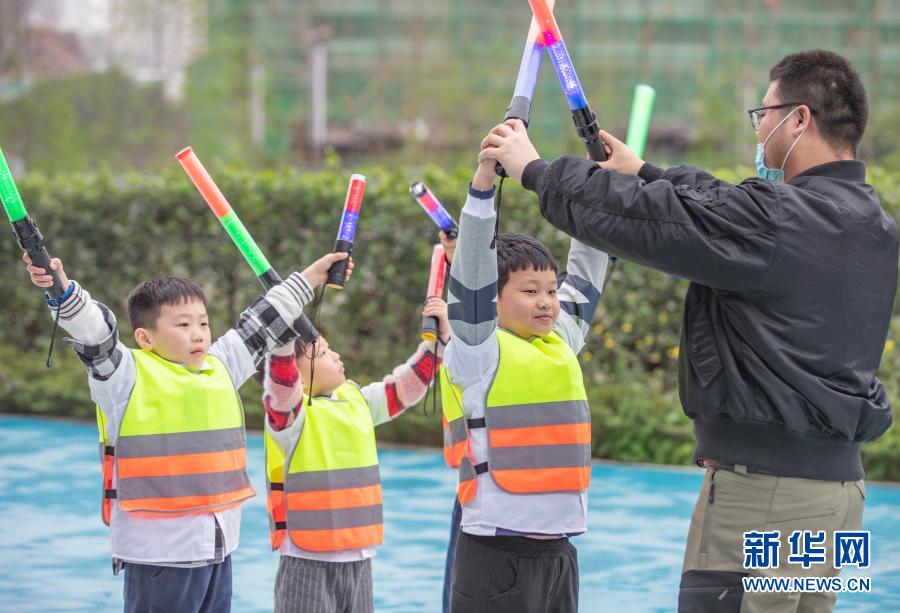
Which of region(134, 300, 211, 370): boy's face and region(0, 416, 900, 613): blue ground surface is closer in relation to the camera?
Result: region(134, 300, 211, 370): boy's face

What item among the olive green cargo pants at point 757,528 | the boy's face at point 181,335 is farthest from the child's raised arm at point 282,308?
the olive green cargo pants at point 757,528

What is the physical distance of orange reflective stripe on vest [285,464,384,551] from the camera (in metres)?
3.89

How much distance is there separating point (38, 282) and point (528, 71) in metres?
1.48

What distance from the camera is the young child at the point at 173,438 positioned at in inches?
147

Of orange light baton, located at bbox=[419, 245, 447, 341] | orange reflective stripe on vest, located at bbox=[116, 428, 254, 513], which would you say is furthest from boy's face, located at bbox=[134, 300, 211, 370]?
orange light baton, located at bbox=[419, 245, 447, 341]

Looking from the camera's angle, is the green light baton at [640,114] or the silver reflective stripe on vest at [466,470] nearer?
the silver reflective stripe on vest at [466,470]

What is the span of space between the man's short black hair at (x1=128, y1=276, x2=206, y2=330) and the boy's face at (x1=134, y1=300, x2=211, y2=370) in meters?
0.02

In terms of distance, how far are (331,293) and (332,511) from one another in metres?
5.81

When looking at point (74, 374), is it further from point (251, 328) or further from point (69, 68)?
point (69, 68)

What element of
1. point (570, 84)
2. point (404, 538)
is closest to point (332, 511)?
point (570, 84)

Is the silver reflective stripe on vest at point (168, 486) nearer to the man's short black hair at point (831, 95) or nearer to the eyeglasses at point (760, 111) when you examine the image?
the eyeglasses at point (760, 111)

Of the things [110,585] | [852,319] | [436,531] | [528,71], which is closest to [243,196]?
[436,531]

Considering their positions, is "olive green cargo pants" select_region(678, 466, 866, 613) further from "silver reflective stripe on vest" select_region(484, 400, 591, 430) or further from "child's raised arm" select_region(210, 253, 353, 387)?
"child's raised arm" select_region(210, 253, 353, 387)

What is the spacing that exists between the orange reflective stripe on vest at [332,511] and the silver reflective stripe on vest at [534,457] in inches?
20.7
